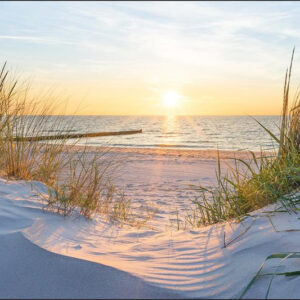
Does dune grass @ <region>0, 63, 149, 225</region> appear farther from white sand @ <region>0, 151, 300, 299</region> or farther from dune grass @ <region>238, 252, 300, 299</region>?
dune grass @ <region>238, 252, 300, 299</region>

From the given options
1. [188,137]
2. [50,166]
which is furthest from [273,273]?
[188,137]

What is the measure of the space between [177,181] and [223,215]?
4545 mm

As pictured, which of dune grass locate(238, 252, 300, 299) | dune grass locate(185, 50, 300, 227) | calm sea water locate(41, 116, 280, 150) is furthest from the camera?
calm sea water locate(41, 116, 280, 150)

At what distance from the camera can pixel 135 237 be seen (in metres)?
2.63

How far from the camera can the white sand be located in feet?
5.10

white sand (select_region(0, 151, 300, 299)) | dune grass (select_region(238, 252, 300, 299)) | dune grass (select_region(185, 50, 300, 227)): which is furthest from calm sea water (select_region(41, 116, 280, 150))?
dune grass (select_region(238, 252, 300, 299))

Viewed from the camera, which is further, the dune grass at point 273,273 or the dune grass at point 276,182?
the dune grass at point 276,182

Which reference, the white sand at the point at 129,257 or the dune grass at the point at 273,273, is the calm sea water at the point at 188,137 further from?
the dune grass at the point at 273,273

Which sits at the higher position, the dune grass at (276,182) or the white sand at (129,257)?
the dune grass at (276,182)

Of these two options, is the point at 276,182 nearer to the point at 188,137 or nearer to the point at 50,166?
the point at 50,166

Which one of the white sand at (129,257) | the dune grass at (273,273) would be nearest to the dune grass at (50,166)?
the white sand at (129,257)

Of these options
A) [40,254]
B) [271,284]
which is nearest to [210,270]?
[271,284]

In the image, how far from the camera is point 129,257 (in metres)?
2.01

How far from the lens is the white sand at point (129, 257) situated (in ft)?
5.10
